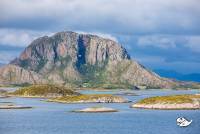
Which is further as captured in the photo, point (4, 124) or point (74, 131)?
point (4, 124)

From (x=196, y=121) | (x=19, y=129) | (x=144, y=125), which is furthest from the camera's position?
(x=196, y=121)

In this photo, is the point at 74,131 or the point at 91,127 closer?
the point at 74,131

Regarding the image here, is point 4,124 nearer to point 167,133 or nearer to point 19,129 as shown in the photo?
point 19,129

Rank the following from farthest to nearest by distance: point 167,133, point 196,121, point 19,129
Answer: point 196,121 < point 19,129 < point 167,133

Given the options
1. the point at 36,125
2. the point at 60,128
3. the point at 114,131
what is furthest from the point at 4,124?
the point at 114,131

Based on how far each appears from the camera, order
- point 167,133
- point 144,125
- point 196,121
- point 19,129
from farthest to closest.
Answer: point 196,121 → point 144,125 → point 19,129 → point 167,133

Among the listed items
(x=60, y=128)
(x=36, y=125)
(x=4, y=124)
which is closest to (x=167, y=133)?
(x=60, y=128)

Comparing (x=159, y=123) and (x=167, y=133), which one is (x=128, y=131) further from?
(x=159, y=123)

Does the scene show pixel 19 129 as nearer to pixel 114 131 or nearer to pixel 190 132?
pixel 114 131

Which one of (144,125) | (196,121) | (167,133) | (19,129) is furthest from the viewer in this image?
(196,121)
